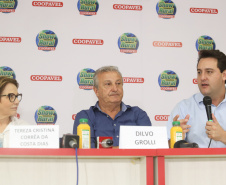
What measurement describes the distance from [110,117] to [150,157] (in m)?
1.30

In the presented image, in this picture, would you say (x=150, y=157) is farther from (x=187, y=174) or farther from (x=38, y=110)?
(x=38, y=110)

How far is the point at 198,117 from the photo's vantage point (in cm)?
252

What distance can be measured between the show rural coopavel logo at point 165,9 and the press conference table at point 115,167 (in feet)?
6.82

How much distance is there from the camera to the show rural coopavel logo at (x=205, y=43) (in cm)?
337

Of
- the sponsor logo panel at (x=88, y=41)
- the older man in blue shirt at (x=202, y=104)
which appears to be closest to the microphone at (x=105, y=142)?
the older man in blue shirt at (x=202, y=104)

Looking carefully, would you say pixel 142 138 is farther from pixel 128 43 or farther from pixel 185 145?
pixel 128 43

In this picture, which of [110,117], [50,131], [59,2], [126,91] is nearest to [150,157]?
[50,131]

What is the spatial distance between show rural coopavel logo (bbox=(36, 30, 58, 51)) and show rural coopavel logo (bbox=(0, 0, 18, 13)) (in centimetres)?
34

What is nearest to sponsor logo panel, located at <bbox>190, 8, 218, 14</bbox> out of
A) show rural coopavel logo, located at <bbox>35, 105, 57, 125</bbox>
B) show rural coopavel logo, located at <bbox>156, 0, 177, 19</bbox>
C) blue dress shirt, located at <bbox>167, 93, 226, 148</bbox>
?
show rural coopavel logo, located at <bbox>156, 0, 177, 19</bbox>

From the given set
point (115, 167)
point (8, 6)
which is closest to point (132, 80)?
point (8, 6)

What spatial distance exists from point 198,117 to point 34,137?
141 centimetres

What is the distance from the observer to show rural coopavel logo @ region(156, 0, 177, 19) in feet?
11.0

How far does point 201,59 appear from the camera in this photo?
2.65 m

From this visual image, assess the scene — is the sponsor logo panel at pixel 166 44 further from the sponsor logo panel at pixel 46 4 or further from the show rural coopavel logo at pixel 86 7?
the sponsor logo panel at pixel 46 4
